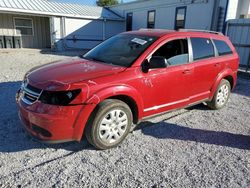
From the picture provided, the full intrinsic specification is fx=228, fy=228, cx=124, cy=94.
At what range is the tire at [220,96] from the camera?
5.12 m

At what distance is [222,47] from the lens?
16.8ft

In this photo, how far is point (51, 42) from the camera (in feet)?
56.4

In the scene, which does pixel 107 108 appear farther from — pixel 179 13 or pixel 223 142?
pixel 179 13

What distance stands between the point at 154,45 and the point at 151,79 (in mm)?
591

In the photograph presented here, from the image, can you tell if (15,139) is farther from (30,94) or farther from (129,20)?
(129,20)

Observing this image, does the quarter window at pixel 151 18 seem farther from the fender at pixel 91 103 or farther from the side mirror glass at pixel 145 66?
the fender at pixel 91 103

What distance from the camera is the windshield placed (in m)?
3.75

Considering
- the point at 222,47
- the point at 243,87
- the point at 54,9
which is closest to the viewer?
the point at 222,47

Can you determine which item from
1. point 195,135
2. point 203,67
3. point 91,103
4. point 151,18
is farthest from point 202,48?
point 151,18

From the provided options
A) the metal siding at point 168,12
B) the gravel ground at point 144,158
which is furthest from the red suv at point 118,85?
the metal siding at point 168,12

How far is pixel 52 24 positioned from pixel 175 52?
49.1 feet

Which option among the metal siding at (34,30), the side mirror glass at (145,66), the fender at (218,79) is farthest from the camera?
the metal siding at (34,30)

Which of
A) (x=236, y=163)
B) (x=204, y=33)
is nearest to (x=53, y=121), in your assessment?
(x=236, y=163)

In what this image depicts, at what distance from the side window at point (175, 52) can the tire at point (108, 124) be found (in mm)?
1181
